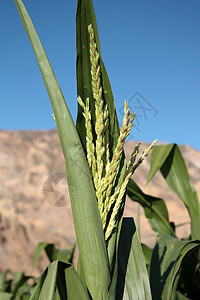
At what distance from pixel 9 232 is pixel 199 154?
8.16ft

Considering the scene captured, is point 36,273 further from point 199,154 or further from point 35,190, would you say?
point 199,154

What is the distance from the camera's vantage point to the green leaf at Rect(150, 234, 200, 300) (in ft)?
1.83

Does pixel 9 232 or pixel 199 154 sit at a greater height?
pixel 199 154

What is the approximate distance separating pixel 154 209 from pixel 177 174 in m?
0.14

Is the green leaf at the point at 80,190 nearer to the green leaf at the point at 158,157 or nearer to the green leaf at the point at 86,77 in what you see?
the green leaf at the point at 86,77

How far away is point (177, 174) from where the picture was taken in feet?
3.24

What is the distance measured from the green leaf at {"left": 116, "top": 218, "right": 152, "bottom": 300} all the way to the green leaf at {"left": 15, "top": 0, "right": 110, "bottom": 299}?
9cm

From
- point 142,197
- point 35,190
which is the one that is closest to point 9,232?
point 35,190

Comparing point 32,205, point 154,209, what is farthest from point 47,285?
point 32,205

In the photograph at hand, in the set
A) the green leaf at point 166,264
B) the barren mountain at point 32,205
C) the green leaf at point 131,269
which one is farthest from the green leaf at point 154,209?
the barren mountain at point 32,205

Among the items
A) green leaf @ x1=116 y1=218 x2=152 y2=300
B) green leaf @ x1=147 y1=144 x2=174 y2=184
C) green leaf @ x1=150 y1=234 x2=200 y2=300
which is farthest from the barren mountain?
green leaf @ x1=116 y1=218 x2=152 y2=300

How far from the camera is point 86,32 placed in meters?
0.44

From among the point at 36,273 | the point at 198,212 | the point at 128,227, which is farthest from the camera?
the point at 36,273

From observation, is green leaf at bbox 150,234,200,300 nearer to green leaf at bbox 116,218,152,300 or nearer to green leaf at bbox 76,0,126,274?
green leaf at bbox 116,218,152,300
